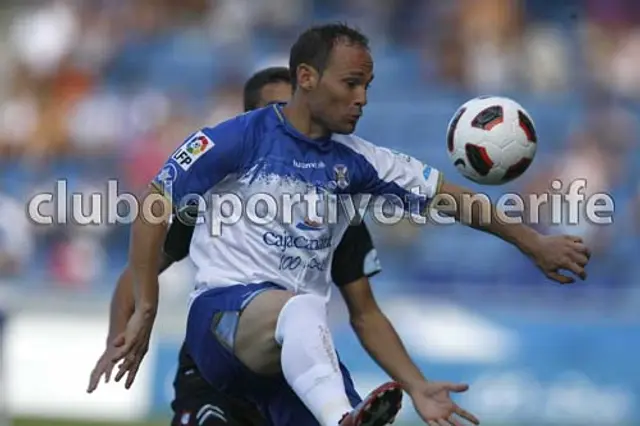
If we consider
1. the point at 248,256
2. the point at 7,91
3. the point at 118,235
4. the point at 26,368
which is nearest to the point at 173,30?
the point at 7,91

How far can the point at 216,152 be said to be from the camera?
227 inches

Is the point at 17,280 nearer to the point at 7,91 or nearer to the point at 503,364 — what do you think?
the point at 7,91

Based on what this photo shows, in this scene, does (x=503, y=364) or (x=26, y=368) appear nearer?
(x=503, y=364)

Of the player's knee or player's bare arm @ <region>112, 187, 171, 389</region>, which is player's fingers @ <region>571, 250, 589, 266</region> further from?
player's bare arm @ <region>112, 187, 171, 389</region>

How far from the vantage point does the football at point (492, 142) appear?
5.99 metres

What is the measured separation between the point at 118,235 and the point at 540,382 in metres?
4.67

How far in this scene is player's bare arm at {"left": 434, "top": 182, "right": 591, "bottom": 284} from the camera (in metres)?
5.77

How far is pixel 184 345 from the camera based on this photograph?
654 centimetres

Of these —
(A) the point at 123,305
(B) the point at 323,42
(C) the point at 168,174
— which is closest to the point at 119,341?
(C) the point at 168,174

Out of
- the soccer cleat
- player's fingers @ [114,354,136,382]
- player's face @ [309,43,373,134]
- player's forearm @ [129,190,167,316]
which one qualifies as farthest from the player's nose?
player's fingers @ [114,354,136,382]

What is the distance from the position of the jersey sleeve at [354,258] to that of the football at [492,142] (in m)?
0.65

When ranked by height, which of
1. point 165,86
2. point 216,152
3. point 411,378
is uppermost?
point 165,86

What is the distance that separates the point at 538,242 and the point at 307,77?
119 cm

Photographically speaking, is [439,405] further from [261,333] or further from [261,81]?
[261,81]
